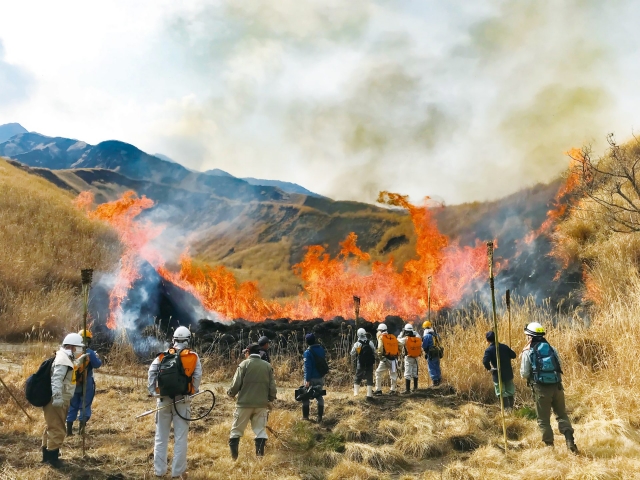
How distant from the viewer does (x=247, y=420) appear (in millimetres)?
7816

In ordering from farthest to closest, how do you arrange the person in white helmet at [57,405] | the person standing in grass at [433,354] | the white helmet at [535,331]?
the person standing in grass at [433,354] < the white helmet at [535,331] < the person in white helmet at [57,405]

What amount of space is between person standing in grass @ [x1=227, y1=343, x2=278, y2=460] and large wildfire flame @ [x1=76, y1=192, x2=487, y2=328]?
1826 cm

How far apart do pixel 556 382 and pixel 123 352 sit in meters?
14.9

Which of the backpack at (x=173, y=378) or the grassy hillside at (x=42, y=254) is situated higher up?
the grassy hillside at (x=42, y=254)

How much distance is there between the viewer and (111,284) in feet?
77.0

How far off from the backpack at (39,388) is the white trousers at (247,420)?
9.37 ft

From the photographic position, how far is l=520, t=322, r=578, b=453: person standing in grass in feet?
24.2

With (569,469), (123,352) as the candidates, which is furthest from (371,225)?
(569,469)

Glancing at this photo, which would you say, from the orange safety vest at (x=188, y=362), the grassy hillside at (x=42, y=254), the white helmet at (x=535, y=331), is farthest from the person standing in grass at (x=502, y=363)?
the grassy hillside at (x=42, y=254)

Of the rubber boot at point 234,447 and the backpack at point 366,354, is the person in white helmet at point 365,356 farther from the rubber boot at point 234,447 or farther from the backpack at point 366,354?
the rubber boot at point 234,447

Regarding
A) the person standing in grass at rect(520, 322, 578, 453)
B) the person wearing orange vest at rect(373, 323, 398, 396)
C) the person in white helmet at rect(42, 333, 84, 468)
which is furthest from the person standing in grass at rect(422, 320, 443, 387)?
the person in white helmet at rect(42, 333, 84, 468)

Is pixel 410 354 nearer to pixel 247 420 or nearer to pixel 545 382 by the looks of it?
pixel 545 382

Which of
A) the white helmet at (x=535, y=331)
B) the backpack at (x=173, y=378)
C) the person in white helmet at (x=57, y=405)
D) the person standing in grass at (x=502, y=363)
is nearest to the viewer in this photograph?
the backpack at (x=173, y=378)

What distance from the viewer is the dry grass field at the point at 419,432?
6895mm
